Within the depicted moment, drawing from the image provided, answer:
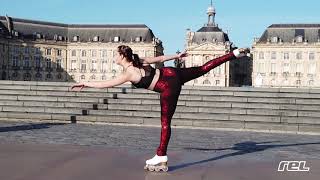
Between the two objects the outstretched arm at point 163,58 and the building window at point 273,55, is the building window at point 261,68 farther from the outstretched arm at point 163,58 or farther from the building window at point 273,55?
the outstretched arm at point 163,58

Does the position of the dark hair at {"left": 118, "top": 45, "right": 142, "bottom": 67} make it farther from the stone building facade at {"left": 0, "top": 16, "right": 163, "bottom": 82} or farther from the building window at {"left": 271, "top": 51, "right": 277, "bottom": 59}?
the building window at {"left": 271, "top": 51, "right": 277, "bottom": 59}

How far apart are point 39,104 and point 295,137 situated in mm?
9387

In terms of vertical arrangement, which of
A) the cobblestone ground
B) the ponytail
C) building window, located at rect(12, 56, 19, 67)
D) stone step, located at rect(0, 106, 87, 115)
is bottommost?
the cobblestone ground

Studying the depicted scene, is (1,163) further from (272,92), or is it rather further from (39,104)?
(272,92)

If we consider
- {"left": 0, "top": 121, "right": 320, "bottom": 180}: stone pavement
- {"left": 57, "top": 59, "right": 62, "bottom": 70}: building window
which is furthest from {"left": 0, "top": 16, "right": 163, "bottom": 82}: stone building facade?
{"left": 0, "top": 121, "right": 320, "bottom": 180}: stone pavement

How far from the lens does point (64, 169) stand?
6.65 metres

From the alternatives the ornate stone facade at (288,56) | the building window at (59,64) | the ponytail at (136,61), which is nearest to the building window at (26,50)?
the building window at (59,64)

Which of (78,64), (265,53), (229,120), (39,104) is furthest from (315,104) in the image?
(78,64)

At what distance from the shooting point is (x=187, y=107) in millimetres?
16281

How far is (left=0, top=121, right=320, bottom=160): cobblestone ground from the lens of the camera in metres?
9.32

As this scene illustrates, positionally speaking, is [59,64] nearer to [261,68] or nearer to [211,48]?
[211,48]

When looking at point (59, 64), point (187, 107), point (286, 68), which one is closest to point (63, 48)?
point (59, 64)

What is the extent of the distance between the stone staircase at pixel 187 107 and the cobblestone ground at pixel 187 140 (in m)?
1.13

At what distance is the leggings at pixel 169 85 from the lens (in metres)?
6.81
